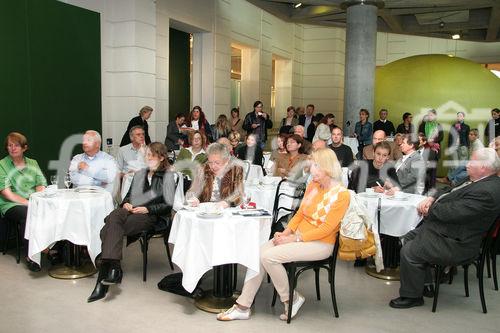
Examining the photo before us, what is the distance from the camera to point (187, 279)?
3.46m

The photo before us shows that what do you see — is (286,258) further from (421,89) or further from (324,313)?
(421,89)

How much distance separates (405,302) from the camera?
12.6 ft

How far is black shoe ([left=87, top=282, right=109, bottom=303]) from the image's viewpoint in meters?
3.82

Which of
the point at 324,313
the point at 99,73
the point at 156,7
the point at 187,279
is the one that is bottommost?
the point at 324,313

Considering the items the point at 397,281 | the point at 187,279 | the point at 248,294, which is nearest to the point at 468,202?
the point at 397,281

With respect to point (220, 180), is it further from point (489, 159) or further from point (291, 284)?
point (489, 159)

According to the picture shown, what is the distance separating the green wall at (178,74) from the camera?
33.8ft

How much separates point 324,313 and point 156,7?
7102mm

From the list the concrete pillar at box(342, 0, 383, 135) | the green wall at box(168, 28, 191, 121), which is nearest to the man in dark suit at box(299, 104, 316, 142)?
the concrete pillar at box(342, 0, 383, 135)

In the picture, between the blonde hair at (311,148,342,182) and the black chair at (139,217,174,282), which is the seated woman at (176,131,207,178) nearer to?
the black chair at (139,217,174,282)

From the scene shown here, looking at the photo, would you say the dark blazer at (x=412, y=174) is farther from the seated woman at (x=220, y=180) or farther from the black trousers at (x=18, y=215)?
the black trousers at (x=18, y=215)

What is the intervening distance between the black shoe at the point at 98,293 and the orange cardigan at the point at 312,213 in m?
1.60

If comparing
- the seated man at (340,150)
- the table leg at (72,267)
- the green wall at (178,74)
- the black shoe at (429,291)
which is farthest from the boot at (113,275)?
the green wall at (178,74)

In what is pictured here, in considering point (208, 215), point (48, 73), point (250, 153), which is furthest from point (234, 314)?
point (48, 73)
